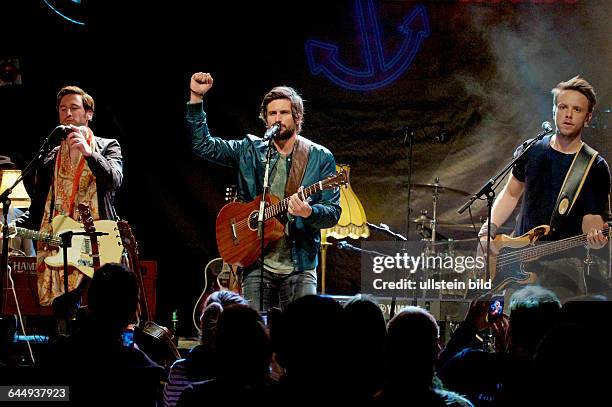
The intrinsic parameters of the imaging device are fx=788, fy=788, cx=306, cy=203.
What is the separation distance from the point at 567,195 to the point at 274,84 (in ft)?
11.7

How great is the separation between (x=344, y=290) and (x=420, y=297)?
1.68m

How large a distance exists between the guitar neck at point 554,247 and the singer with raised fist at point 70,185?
12.1 ft

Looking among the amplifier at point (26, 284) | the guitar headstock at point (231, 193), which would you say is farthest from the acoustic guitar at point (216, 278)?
the amplifier at point (26, 284)

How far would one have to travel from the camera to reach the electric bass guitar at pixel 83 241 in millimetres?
6648

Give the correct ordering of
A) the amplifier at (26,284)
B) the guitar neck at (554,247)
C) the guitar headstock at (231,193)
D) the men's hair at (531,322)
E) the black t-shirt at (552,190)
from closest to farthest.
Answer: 1. the men's hair at (531,322)
2. the guitar neck at (554,247)
3. the black t-shirt at (552,190)
4. the amplifier at (26,284)
5. the guitar headstock at (231,193)

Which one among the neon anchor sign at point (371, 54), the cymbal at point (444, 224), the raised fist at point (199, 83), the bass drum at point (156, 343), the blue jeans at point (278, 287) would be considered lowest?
the bass drum at point (156, 343)

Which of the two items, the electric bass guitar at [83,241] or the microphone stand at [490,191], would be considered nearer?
the microphone stand at [490,191]

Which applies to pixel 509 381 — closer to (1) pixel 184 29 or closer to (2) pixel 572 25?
(2) pixel 572 25

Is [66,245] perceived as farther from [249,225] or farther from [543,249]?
[543,249]

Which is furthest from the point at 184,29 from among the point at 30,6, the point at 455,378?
the point at 455,378

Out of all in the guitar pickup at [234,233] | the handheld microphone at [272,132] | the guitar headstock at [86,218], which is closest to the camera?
the handheld microphone at [272,132]

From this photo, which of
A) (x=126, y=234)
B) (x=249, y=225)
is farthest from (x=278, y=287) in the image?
(x=126, y=234)

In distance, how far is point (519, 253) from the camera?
7.15m

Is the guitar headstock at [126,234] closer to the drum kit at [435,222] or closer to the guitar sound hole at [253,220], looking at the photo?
the guitar sound hole at [253,220]
